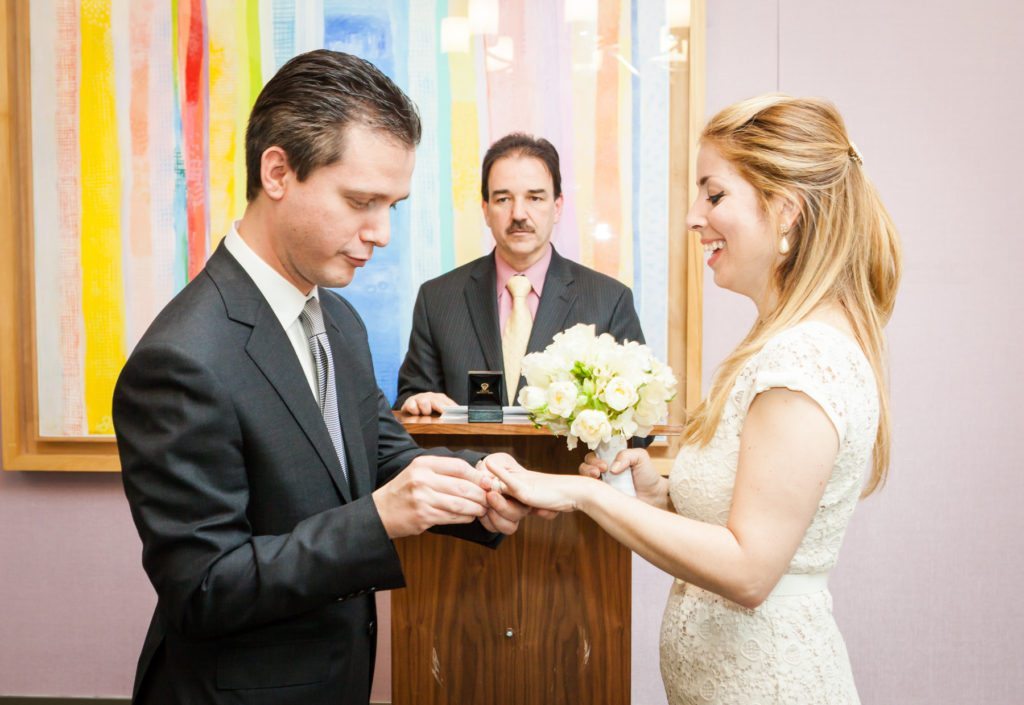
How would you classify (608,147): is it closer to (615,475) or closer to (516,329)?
(516,329)

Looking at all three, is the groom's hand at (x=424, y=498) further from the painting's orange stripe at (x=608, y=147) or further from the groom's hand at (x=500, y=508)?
the painting's orange stripe at (x=608, y=147)

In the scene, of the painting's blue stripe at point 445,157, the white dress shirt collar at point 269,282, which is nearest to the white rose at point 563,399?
the white dress shirt collar at point 269,282

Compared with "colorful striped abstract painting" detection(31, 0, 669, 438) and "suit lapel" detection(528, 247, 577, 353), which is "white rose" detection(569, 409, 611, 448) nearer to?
"suit lapel" detection(528, 247, 577, 353)

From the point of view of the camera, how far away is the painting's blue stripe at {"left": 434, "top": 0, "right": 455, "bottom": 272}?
357 centimetres

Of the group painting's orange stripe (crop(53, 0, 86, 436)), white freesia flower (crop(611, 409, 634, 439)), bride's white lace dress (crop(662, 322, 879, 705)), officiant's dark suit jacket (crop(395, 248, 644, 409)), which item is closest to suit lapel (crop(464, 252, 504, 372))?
officiant's dark suit jacket (crop(395, 248, 644, 409))

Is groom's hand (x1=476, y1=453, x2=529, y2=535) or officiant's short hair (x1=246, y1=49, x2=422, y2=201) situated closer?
officiant's short hair (x1=246, y1=49, x2=422, y2=201)

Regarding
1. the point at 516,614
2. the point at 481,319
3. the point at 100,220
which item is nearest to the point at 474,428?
the point at 516,614

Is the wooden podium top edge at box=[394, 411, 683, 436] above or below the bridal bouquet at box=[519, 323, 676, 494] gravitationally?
below

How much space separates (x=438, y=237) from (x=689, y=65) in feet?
4.25

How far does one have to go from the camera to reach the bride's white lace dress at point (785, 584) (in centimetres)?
166

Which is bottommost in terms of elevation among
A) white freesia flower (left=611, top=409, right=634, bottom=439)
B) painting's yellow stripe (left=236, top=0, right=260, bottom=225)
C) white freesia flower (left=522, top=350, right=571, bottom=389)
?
white freesia flower (left=611, top=409, right=634, bottom=439)

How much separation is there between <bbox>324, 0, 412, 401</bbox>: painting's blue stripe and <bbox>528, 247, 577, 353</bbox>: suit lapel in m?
0.69

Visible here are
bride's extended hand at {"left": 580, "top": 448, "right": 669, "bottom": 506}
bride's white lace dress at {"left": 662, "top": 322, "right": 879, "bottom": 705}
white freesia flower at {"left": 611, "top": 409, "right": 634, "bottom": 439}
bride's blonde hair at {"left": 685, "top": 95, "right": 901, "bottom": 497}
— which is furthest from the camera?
bride's extended hand at {"left": 580, "top": 448, "right": 669, "bottom": 506}

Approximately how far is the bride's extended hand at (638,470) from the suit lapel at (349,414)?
55 centimetres
